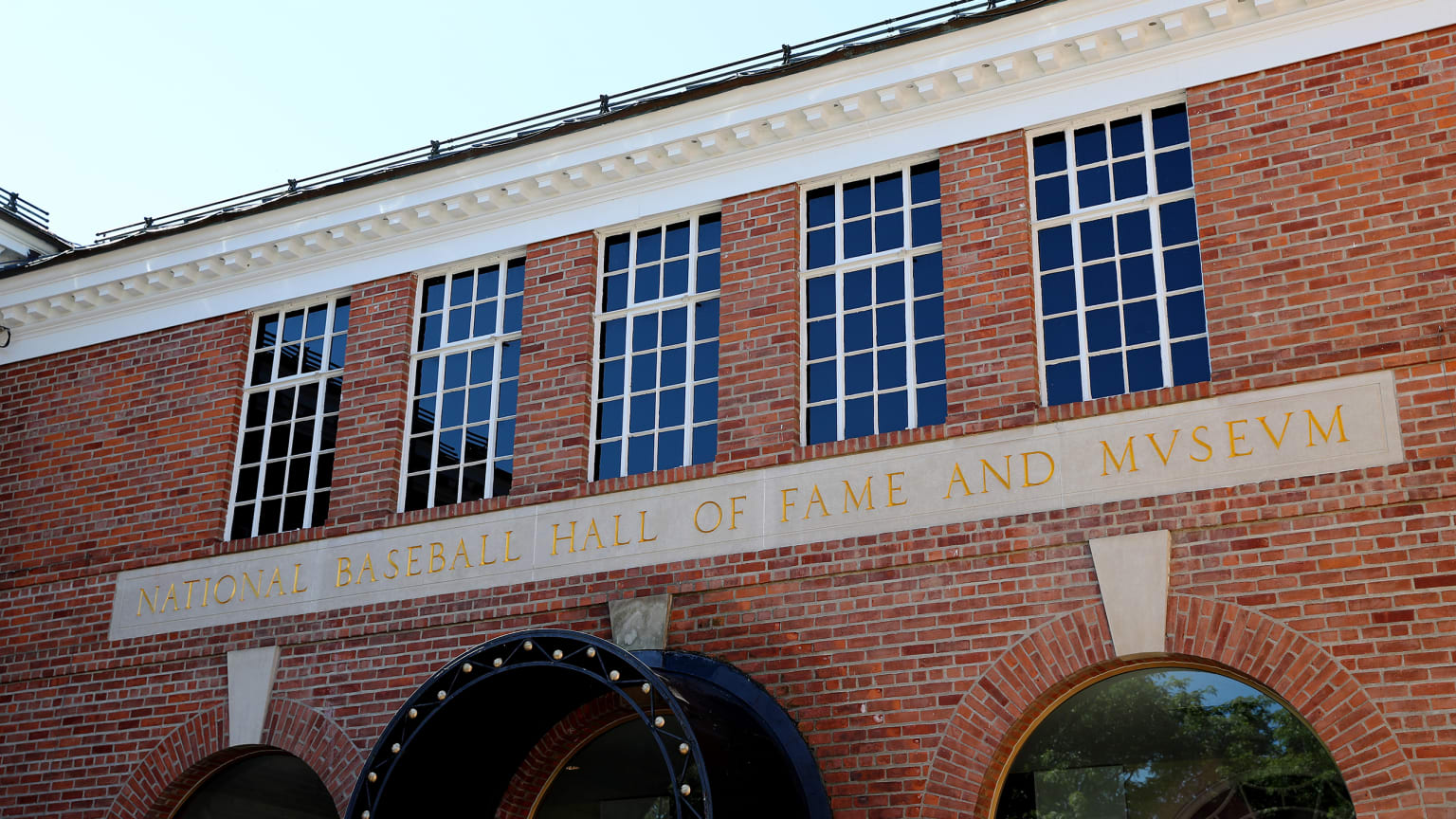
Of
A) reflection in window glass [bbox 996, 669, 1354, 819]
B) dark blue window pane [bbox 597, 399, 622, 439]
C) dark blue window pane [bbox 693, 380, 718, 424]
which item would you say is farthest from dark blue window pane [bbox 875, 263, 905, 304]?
reflection in window glass [bbox 996, 669, 1354, 819]

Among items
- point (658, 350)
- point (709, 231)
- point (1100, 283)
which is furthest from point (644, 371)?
point (1100, 283)

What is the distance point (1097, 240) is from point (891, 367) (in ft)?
6.19

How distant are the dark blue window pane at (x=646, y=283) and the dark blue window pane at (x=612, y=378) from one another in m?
0.59

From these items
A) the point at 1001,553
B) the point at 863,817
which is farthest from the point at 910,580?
the point at 863,817

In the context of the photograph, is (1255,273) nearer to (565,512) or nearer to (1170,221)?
(1170,221)

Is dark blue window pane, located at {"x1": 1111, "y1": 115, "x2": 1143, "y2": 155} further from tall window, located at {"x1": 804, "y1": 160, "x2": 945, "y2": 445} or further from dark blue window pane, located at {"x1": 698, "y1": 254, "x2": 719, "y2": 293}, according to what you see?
dark blue window pane, located at {"x1": 698, "y1": 254, "x2": 719, "y2": 293}

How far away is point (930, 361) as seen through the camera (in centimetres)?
1241

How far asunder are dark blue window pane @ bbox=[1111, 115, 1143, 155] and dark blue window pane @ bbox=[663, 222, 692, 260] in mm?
3788

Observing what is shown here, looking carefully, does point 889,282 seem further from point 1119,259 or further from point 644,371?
point 644,371

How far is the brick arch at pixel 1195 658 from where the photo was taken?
9.73 meters

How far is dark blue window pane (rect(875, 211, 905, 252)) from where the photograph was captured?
13.0m

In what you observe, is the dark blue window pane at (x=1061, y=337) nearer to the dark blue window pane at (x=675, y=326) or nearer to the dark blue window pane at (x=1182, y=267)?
the dark blue window pane at (x=1182, y=267)

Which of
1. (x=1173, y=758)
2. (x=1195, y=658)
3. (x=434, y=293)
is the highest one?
(x=434, y=293)

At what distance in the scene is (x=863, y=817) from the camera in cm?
1116
